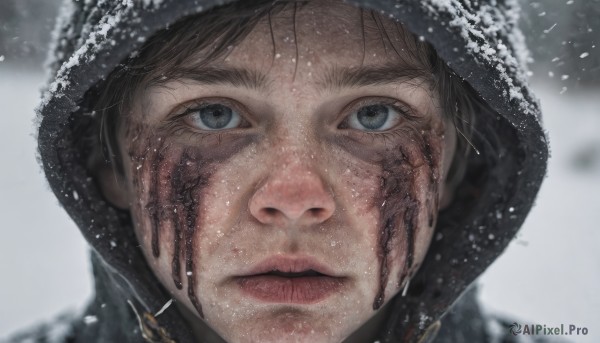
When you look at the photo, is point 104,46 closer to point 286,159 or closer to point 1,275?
point 286,159

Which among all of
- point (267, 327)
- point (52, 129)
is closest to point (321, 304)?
point (267, 327)

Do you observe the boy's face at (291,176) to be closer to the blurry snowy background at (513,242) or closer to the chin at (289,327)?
the chin at (289,327)

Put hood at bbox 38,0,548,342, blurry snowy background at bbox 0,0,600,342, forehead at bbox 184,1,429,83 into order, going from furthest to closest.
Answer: blurry snowy background at bbox 0,0,600,342 < forehead at bbox 184,1,429,83 < hood at bbox 38,0,548,342

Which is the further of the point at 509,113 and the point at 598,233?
the point at 598,233

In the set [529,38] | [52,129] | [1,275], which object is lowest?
[52,129]

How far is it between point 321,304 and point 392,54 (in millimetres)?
568

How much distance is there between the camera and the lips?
58.2 inches

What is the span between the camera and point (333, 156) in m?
1.51

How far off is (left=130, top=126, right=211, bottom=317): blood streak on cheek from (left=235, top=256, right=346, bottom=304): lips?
0.15 metres

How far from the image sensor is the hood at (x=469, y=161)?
1.33 m

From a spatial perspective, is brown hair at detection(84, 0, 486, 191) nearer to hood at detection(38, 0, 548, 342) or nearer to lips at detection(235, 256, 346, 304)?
hood at detection(38, 0, 548, 342)

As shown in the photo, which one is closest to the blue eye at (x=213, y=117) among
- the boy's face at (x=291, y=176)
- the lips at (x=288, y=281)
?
the boy's face at (x=291, y=176)

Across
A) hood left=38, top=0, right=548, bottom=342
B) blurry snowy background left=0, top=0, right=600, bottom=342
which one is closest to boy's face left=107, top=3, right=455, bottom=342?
hood left=38, top=0, right=548, bottom=342

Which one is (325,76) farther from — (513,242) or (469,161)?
(513,242)
